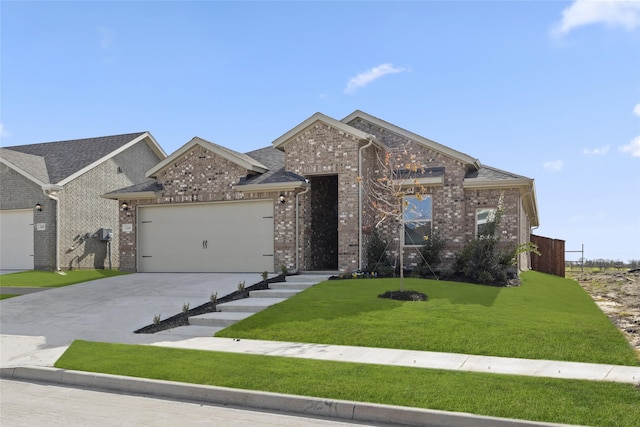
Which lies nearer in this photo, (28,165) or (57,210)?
(57,210)

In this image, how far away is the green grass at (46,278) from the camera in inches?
722

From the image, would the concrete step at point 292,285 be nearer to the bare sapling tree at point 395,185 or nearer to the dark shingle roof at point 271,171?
the bare sapling tree at point 395,185

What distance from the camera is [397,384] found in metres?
6.71

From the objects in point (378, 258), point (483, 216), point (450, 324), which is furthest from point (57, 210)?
point (450, 324)

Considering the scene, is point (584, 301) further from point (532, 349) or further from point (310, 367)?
point (310, 367)

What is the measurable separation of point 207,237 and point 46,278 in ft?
20.4

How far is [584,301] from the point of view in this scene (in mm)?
15273

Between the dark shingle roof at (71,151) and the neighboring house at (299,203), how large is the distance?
4.80 meters

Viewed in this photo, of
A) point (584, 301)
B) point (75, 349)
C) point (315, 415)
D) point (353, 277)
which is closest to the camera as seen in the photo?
point (315, 415)

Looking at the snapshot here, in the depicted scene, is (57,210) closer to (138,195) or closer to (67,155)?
(138,195)

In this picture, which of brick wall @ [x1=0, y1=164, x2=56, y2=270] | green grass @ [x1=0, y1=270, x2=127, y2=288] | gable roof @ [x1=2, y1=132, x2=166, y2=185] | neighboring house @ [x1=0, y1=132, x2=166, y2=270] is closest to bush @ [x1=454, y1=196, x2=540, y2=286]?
green grass @ [x1=0, y1=270, x2=127, y2=288]

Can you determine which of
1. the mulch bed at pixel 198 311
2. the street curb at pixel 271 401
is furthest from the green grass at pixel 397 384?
the mulch bed at pixel 198 311

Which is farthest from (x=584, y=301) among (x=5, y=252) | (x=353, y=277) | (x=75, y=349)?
(x=5, y=252)

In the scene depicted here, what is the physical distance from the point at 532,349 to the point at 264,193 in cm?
1168
